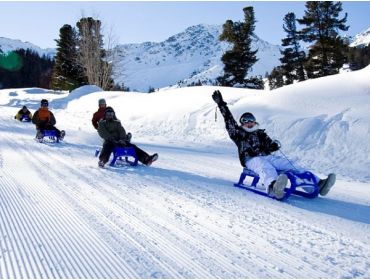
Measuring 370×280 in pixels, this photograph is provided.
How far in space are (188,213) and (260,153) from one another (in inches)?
72.5

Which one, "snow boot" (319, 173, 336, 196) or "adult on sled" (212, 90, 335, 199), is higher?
"adult on sled" (212, 90, 335, 199)

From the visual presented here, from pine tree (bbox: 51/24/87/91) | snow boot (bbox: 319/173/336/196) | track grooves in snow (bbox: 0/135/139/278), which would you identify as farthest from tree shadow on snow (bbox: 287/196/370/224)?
pine tree (bbox: 51/24/87/91)

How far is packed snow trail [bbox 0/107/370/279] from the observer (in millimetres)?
3090

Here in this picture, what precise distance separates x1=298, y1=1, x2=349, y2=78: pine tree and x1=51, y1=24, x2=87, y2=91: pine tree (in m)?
19.7

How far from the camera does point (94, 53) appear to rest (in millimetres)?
30578

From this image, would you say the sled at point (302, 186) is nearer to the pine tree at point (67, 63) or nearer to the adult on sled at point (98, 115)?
the adult on sled at point (98, 115)

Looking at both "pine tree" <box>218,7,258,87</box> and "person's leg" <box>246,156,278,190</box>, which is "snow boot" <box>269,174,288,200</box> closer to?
"person's leg" <box>246,156,278,190</box>

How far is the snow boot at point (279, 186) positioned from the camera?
4.91 metres

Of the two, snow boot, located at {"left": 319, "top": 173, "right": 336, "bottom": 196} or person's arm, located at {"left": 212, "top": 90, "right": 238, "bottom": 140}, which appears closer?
snow boot, located at {"left": 319, "top": 173, "right": 336, "bottom": 196}

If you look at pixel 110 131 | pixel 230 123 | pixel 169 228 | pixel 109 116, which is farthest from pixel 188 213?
pixel 109 116

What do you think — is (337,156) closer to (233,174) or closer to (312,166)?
(312,166)

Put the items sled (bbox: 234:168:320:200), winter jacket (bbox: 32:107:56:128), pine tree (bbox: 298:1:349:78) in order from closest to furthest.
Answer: sled (bbox: 234:168:320:200)
winter jacket (bbox: 32:107:56:128)
pine tree (bbox: 298:1:349:78)

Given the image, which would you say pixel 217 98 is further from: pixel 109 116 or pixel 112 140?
pixel 109 116

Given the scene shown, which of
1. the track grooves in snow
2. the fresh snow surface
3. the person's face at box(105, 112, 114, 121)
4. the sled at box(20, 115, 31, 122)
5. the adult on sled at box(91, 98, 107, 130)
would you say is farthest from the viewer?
the sled at box(20, 115, 31, 122)
